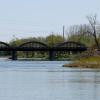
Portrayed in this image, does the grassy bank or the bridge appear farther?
the bridge

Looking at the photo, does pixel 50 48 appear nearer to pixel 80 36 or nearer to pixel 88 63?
pixel 80 36

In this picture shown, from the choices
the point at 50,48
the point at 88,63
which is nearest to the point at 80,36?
the point at 50,48

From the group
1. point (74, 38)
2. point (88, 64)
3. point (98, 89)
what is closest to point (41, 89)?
point (98, 89)

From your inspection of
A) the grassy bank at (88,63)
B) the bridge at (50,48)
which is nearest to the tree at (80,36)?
the bridge at (50,48)

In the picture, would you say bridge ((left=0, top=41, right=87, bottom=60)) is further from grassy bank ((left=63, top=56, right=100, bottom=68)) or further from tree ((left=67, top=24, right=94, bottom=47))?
grassy bank ((left=63, top=56, right=100, bottom=68))

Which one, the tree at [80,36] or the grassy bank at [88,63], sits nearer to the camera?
the grassy bank at [88,63]

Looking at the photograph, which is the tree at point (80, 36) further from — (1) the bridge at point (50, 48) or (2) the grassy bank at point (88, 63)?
(2) the grassy bank at point (88, 63)

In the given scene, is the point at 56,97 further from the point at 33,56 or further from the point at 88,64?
the point at 33,56

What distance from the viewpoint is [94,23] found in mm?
127125

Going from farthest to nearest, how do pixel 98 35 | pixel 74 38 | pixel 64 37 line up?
pixel 64 37 < pixel 74 38 < pixel 98 35

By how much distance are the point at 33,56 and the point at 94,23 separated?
63.0 meters

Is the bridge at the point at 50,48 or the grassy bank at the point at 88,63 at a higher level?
the bridge at the point at 50,48

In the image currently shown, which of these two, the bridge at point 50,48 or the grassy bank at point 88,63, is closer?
the grassy bank at point 88,63

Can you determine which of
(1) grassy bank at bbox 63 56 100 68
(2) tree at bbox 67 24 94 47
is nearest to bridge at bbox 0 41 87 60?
(2) tree at bbox 67 24 94 47
